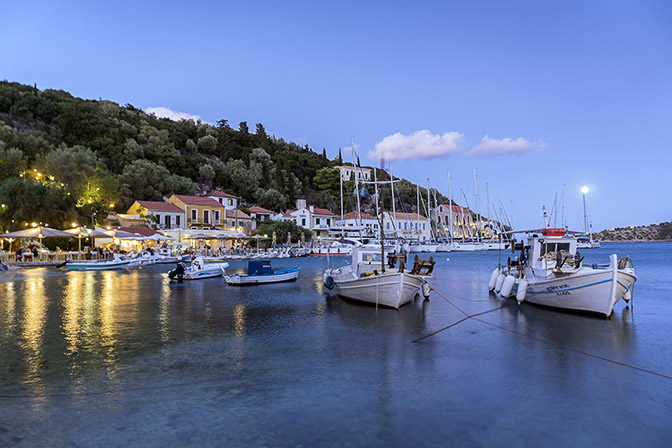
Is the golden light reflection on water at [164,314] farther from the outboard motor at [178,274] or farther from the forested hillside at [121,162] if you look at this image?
the forested hillside at [121,162]

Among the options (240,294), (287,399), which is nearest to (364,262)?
(240,294)

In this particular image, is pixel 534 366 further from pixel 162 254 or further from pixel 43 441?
pixel 162 254

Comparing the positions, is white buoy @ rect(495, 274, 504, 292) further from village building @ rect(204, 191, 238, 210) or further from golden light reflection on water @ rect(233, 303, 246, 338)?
village building @ rect(204, 191, 238, 210)

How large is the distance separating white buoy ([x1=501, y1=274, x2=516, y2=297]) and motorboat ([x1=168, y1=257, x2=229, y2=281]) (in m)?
21.2

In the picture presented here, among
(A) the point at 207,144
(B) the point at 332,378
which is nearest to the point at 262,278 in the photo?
(B) the point at 332,378

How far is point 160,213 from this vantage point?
6234cm

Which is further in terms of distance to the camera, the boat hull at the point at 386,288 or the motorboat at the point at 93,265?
the motorboat at the point at 93,265

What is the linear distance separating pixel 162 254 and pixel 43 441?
4742 cm

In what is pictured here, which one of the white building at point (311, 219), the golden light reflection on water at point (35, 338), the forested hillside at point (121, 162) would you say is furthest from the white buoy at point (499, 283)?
the white building at point (311, 219)

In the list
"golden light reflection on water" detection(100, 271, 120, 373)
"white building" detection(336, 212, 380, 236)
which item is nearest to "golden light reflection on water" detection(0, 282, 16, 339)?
"golden light reflection on water" detection(100, 271, 120, 373)

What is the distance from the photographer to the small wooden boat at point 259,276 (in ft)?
92.7

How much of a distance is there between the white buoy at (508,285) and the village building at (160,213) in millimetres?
51538

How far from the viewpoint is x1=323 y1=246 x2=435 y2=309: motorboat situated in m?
18.1

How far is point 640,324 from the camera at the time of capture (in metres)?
16.1
